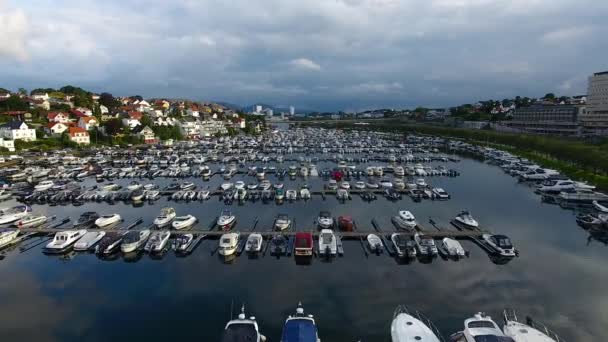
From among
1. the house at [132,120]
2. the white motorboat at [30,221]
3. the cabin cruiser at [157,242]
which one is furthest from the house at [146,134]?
the cabin cruiser at [157,242]

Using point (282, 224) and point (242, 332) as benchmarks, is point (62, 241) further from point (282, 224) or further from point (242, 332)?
point (242, 332)

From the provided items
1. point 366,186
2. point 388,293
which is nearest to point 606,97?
point 366,186

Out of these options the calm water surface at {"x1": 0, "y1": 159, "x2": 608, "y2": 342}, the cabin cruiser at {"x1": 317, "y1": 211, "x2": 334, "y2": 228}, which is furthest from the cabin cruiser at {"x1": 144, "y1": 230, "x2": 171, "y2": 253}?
the cabin cruiser at {"x1": 317, "y1": 211, "x2": 334, "y2": 228}

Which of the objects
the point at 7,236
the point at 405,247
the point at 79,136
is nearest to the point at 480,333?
the point at 405,247

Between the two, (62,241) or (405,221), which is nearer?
(62,241)

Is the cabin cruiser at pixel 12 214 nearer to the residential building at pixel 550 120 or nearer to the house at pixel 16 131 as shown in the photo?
the house at pixel 16 131

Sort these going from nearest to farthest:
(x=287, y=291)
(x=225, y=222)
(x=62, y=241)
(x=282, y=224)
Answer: (x=287, y=291), (x=62, y=241), (x=282, y=224), (x=225, y=222)

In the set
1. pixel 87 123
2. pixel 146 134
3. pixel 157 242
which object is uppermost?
pixel 87 123
